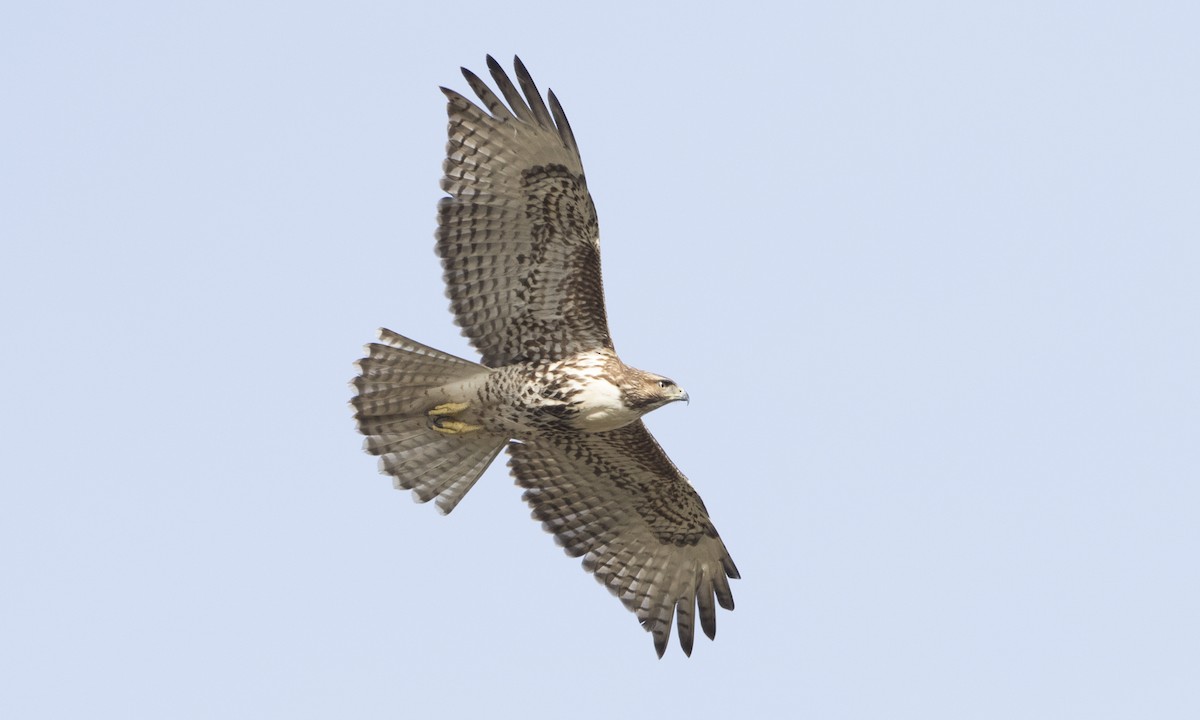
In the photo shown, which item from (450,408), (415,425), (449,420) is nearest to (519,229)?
(450,408)

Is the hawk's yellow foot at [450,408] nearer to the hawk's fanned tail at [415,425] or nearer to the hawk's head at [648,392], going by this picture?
the hawk's fanned tail at [415,425]

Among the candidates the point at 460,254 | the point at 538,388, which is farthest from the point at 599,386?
the point at 460,254

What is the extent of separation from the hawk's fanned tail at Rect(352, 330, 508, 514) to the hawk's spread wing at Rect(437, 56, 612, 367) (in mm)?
406

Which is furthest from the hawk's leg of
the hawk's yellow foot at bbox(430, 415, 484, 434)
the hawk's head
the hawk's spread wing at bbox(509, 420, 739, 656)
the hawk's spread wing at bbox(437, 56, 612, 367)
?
the hawk's head

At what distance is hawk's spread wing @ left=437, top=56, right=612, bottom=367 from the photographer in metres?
13.4

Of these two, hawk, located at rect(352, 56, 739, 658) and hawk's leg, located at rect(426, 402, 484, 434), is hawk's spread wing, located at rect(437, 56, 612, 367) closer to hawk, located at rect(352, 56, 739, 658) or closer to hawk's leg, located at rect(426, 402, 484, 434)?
hawk, located at rect(352, 56, 739, 658)

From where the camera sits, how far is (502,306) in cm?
1373

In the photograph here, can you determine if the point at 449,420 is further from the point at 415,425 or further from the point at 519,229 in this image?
the point at 519,229

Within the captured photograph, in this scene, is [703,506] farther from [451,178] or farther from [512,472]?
[451,178]

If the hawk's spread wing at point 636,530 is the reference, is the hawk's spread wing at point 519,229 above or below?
above

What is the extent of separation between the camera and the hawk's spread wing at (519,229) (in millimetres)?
13352

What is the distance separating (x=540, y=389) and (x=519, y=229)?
111 cm

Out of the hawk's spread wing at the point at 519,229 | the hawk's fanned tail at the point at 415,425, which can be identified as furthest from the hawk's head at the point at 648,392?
the hawk's fanned tail at the point at 415,425

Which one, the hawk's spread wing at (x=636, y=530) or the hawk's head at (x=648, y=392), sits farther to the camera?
the hawk's spread wing at (x=636, y=530)
